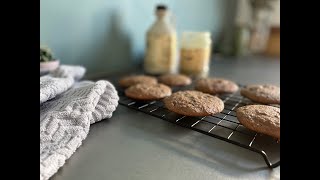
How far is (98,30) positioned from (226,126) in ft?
2.05

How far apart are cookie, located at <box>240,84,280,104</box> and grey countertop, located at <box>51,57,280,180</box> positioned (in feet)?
0.75

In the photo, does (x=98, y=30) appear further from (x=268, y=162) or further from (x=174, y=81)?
(x=268, y=162)

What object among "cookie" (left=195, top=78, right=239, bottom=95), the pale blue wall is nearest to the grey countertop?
"cookie" (left=195, top=78, right=239, bottom=95)

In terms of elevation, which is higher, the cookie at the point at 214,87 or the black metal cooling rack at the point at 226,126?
the cookie at the point at 214,87

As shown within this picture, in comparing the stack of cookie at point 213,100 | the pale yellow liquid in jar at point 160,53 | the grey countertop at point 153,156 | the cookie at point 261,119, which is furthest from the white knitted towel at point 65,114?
the pale yellow liquid in jar at point 160,53

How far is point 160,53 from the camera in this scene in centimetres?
101

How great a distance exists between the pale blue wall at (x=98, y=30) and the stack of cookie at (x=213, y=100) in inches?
9.0

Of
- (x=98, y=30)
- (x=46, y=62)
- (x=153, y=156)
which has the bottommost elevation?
(x=153, y=156)

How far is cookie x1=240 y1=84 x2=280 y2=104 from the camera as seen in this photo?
654 mm

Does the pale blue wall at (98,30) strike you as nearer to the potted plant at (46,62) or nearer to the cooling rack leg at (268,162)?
the potted plant at (46,62)

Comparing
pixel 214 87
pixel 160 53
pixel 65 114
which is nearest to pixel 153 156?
pixel 65 114

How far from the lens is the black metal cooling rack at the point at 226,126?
0.46 meters
